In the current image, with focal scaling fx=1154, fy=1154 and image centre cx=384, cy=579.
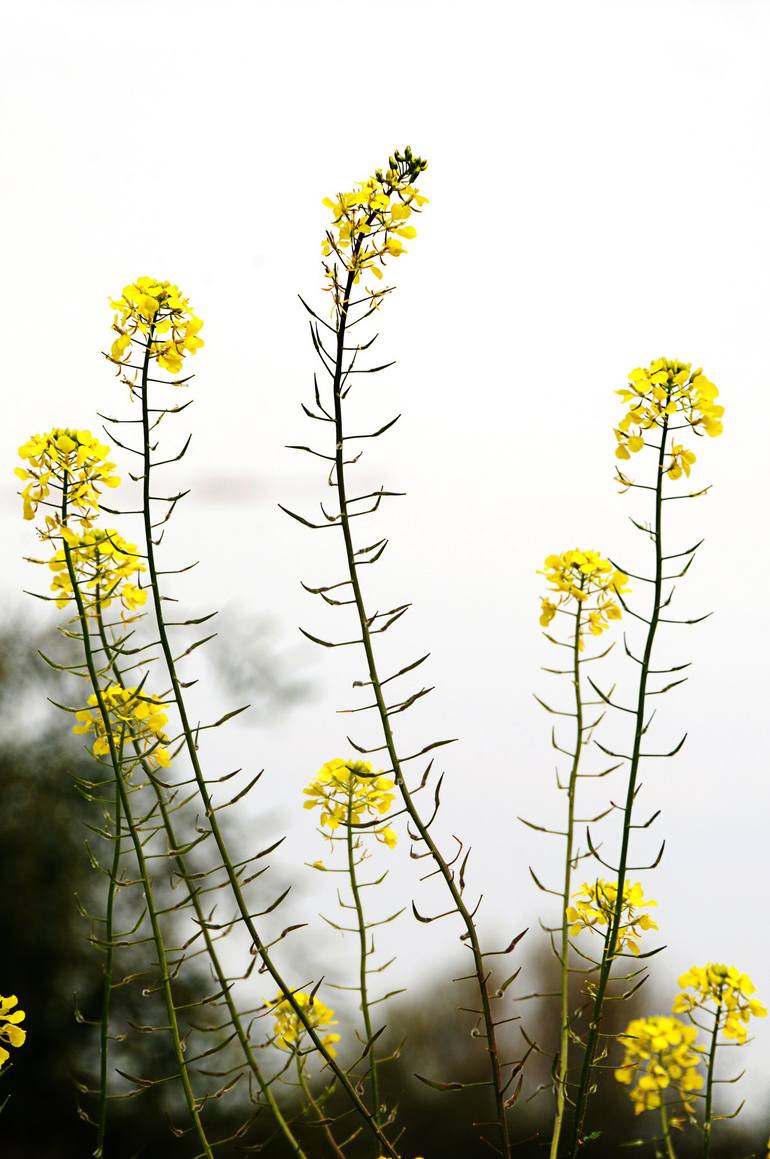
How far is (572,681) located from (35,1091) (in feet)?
8.29

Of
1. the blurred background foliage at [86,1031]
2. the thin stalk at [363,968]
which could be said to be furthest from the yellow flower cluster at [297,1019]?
the blurred background foliage at [86,1031]

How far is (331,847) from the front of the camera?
1431 mm

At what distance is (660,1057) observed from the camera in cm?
160

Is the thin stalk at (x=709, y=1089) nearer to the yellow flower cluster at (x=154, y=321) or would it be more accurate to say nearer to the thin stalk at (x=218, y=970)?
the thin stalk at (x=218, y=970)

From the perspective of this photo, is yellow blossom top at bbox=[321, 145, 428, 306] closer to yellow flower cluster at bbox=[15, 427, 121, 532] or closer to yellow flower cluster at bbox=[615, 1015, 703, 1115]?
yellow flower cluster at bbox=[15, 427, 121, 532]

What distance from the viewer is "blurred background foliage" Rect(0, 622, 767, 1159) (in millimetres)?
2748

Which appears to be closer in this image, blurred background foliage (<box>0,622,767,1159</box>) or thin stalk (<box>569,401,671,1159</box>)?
thin stalk (<box>569,401,671,1159</box>)

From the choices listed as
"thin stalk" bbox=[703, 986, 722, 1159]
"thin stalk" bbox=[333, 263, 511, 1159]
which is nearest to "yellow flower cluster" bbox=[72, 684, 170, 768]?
"thin stalk" bbox=[333, 263, 511, 1159]

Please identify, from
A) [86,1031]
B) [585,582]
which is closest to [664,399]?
[585,582]

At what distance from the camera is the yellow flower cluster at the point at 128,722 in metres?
1.33

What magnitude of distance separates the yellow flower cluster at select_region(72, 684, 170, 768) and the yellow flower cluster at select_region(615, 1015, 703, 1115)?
0.78 metres

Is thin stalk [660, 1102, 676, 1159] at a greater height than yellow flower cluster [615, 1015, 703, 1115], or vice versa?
yellow flower cluster [615, 1015, 703, 1115]

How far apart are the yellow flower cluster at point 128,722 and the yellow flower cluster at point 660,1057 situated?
0.78 m

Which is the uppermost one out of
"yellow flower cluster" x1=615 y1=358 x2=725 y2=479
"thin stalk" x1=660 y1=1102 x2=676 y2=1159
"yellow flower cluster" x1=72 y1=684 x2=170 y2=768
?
"yellow flower cluster" x1=615 y1=358 x2=725 y2=479
